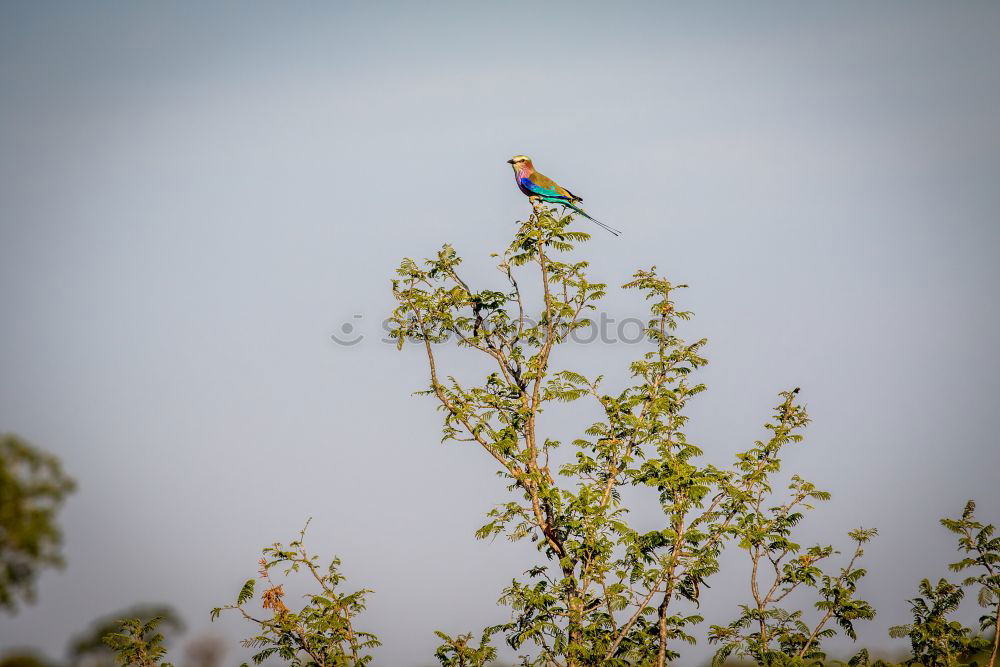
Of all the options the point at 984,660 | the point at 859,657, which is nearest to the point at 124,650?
the point at 859,657

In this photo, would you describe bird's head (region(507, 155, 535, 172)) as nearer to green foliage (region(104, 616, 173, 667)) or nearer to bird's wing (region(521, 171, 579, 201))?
bird's wing (region(521, 171, 579, 201))

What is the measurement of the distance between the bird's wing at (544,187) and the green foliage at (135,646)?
1030cm

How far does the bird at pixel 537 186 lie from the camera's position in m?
17.0

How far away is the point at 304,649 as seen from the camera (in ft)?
42.7

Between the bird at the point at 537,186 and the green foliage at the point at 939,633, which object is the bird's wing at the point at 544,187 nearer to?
the bird at the point at 537,186

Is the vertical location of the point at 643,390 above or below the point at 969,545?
above

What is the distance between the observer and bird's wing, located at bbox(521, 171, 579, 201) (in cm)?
1705

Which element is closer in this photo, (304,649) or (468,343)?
(304,649)

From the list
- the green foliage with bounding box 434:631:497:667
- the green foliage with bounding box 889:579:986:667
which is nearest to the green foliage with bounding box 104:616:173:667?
the green foliage with bounding box 434:631:497:667

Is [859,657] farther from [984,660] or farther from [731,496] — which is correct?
[731,496]

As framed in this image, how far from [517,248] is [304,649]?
23.3 feet

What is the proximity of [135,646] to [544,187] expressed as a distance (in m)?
10.7

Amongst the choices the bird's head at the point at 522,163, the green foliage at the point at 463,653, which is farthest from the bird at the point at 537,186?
the green foliage at the point at 463,653

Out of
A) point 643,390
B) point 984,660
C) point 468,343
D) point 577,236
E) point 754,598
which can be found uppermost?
point 577,236
